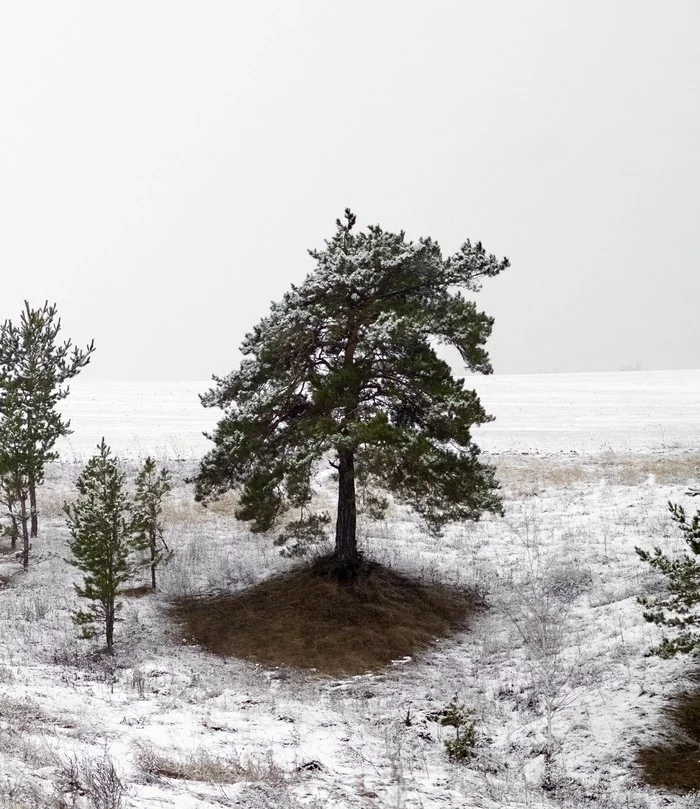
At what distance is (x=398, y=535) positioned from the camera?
23.2 meters

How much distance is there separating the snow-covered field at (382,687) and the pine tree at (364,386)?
3.57 m

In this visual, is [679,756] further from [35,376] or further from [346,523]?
[35,376]

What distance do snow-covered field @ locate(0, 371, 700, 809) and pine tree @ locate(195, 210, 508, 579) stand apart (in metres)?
3.57

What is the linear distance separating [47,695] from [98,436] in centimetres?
3287

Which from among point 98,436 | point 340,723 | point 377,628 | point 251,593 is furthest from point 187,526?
point 98,436

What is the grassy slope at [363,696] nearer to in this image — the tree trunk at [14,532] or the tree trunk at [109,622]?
the tree trunk at [109,622]

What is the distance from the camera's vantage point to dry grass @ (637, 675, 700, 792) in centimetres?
850

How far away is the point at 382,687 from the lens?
41.5 ft

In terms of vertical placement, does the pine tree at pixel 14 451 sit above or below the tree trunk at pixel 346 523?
above

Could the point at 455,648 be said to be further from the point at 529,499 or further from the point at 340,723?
the point at 529,499

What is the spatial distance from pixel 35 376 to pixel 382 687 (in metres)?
12.9

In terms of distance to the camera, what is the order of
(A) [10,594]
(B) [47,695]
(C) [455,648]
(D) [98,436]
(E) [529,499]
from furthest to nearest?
(D) [98,436] < (E) [529,499] < (A) [10,594] < (C) [455,648] < (B) [47,695]

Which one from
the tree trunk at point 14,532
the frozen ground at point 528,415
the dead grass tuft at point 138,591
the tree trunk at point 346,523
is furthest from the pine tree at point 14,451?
the frozen ground at point 528,415

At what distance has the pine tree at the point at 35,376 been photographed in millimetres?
17797
